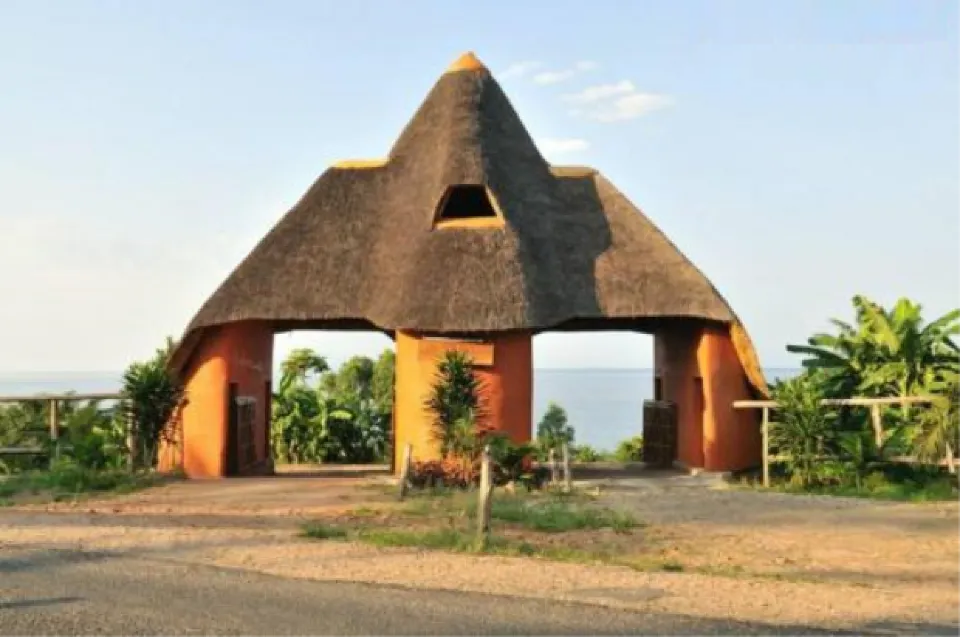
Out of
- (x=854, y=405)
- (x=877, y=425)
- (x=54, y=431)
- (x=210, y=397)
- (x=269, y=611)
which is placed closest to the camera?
(x=269, y=611)

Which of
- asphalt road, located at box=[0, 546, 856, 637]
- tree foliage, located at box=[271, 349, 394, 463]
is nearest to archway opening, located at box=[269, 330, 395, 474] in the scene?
tree foliage, located at box=[271, 349, 394, 463]

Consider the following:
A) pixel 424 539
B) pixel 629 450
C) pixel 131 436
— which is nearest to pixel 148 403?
pixel 131 436

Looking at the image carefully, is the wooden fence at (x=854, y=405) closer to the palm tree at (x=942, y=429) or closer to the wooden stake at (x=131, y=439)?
the palm tree at (x=942, y=429)

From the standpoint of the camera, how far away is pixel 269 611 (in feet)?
21.6

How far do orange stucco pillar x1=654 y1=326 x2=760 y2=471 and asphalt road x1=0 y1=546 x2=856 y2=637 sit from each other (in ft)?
34.3

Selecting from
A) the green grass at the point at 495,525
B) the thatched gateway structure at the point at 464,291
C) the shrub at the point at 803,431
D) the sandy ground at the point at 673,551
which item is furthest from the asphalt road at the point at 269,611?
the shrub at the point at 803,431

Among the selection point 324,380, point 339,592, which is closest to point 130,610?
point 339,592

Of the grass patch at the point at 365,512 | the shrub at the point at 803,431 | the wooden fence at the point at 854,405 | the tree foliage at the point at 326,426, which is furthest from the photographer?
the tree foliage at the point at 326,426

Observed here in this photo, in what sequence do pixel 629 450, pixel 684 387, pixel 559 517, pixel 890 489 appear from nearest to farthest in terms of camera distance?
1. pixel 559 517
2. pixel 890 489
3. pixel 684 387
4. pixel 629 450

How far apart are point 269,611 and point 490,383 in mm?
9602

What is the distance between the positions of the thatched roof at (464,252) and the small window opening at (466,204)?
0.16m

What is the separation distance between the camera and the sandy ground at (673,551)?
23.3ft

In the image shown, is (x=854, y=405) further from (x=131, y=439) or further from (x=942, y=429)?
(x=131, y=439)

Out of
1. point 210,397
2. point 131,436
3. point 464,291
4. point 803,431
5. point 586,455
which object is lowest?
point 586,455
